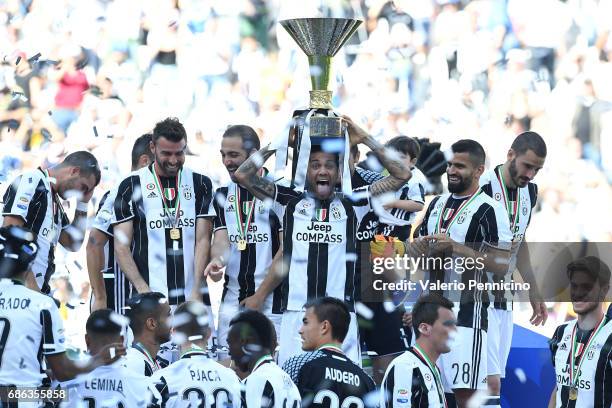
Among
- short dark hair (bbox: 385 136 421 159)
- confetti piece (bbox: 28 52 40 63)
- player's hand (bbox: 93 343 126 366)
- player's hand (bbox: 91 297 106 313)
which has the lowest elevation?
player's hand (bbox: 93 343 126 366)

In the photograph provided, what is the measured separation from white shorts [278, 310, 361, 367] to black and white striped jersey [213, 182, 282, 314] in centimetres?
63

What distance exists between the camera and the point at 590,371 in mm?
5945

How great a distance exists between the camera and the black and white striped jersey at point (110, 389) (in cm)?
518

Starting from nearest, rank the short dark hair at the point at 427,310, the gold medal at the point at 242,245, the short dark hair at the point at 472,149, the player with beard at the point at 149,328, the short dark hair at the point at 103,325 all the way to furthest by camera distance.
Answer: the short dark hair at the point at 103,325
the short dark hair at the point at 427,310
the player with beard at the point at 149,328
the short dark hair at the point at 472,149
the gold medal at the point at 242,245

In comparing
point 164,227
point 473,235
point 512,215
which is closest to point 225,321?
point 164,227

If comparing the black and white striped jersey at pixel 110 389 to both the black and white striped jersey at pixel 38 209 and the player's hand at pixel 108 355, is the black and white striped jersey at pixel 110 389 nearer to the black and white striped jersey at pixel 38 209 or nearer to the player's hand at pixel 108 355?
the player's hand at pixel 108 355

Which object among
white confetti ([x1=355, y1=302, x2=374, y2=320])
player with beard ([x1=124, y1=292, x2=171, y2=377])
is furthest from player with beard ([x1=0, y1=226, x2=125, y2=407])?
white confetti ([x1=355, y1=302, x2=374, y2=320])

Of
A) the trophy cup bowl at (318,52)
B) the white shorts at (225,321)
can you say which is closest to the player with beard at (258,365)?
the trophy cup bowl at (318,52)

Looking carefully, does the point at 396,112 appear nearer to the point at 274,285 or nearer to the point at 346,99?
the point at 346,99

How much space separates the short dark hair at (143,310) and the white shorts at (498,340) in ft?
7.47

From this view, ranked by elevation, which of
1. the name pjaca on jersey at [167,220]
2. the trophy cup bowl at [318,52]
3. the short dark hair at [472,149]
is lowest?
the name pjaca on jersey at [167,220]

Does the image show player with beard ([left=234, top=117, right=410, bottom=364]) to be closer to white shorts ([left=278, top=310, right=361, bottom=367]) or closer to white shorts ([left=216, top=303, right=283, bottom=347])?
white shorts ([left=278, top=310, right=361, bottom=367])

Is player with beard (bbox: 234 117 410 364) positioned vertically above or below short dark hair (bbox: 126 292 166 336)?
above

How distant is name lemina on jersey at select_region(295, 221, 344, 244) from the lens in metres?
6.55
